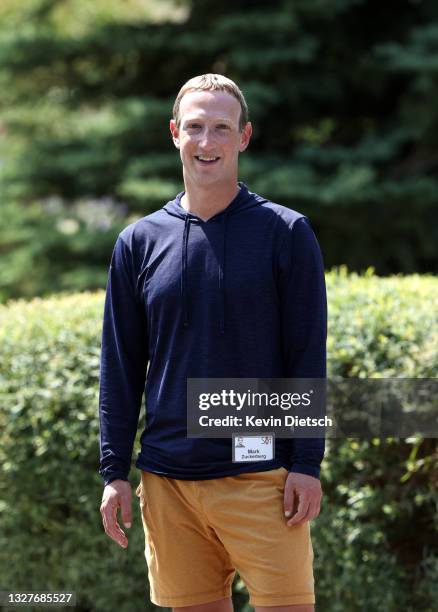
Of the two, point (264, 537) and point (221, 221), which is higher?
point (221, 221)

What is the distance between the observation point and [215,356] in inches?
111

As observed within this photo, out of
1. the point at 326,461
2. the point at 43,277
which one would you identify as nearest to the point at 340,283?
the point at 326,461

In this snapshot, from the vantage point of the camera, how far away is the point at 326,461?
A: 13.3 feet

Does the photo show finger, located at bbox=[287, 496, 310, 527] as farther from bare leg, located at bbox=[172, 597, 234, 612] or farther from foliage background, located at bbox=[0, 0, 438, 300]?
foliage background, located at bbox=[0, 0, 438, 300]

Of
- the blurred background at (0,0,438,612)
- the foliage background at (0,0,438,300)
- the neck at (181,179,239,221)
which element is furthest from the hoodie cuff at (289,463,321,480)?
the foliage background at (0,0,438,300)

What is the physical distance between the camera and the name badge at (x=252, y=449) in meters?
2.81

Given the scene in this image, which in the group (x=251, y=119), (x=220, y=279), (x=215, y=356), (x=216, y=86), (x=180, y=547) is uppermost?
(x=251, y=119)

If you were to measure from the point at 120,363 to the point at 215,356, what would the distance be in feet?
1.24

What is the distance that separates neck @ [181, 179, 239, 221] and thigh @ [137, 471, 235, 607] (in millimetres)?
804

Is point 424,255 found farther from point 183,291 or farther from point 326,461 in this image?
point 183,291

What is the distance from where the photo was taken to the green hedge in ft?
13.1

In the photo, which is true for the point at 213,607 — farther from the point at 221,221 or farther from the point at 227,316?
A: the point at 221,221

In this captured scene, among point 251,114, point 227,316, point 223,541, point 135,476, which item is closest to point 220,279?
point 227,316

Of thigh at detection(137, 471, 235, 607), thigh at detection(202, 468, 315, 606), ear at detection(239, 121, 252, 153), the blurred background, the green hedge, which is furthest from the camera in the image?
the blurred background
